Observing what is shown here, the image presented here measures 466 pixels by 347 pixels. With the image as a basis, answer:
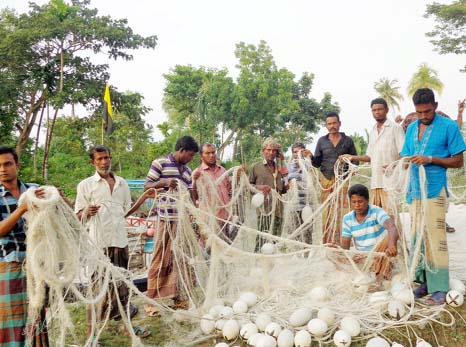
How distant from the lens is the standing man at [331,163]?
5191 millimetres

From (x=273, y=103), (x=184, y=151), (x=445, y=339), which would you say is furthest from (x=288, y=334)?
(x=273, y=103)

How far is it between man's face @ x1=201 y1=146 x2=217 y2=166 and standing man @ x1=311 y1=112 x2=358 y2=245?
1.50m

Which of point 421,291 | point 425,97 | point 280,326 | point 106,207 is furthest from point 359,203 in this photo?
point 106,207

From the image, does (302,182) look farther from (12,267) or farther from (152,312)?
(12,267)

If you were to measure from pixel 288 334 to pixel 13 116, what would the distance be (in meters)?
12.7

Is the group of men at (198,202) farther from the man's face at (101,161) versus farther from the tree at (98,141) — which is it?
the tree at (98,141)

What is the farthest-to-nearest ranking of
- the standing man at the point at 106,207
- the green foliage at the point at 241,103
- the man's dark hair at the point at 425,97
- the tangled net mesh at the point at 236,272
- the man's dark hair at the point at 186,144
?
the green foliage at the point at 241,103, the man's dark hair at the point at 186,144, the standing man at the point at 106,207, the man's dark hair at the point at 425,97, the tangled net mesh at the point at 236,272

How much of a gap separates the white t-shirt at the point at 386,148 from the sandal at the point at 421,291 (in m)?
1.17

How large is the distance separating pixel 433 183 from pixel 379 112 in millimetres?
1258

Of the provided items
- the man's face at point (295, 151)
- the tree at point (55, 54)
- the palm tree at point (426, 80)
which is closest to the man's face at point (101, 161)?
the man's face at point (295, 151)

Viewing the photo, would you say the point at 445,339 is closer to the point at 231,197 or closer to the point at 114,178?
the point at 231,197

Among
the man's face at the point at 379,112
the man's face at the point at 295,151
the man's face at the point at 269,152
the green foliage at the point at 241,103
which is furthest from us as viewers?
the green foliage at the point at 241,103

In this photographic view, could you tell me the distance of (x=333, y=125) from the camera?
5.29 m

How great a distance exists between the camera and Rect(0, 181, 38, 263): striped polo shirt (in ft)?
8.99
